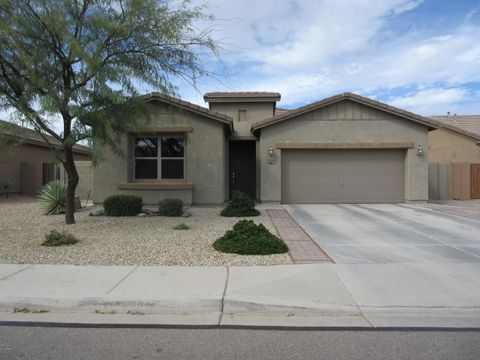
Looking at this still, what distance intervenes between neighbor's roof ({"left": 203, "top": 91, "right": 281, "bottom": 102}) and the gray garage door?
207 inches

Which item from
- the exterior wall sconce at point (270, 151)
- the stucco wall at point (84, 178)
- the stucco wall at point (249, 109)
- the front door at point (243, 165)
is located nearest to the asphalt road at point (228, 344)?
the exterior wall sconce at point (270, 151)

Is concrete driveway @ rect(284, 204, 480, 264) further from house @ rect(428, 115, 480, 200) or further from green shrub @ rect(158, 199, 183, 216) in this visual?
house @ rect(428, 115, 480, 200)

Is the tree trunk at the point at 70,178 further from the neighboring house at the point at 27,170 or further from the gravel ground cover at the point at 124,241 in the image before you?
the neighboring house at the point at 27,170

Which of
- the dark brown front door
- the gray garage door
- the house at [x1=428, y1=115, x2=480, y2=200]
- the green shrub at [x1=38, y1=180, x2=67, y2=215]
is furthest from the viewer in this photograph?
the dark brown front door

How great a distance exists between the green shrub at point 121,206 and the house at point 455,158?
13682 millimetres

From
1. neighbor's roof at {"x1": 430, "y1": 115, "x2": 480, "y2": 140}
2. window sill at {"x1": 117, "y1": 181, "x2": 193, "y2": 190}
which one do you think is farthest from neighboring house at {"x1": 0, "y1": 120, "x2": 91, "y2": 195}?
neighbor's roof at {"x1": 430, "y1": 115, "x2": 480, "y2": 140}

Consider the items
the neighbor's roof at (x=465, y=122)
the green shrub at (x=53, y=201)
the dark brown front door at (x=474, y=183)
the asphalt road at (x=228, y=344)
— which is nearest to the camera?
the asphalt road at (x=228, y=344)

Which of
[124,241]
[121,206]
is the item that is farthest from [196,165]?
[124,241]

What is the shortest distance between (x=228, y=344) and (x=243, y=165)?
51.6 feet

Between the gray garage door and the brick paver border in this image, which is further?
the gray garage door

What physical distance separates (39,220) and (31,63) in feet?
17.5

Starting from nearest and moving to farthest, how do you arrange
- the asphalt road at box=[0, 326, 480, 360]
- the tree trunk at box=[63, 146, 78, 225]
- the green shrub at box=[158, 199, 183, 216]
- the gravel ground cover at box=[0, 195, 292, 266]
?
1. the asphalt road at box=[0, 326, 480, 360]
2. the gravel ground cover at box=[0, 195, 292, 266]
3. the tree trunk at box=[63, 146, 78, 225]
4. the green shrub at box=[158, 199, 183, 216]

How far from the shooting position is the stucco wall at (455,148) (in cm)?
2827

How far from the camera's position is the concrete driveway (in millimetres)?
8023
